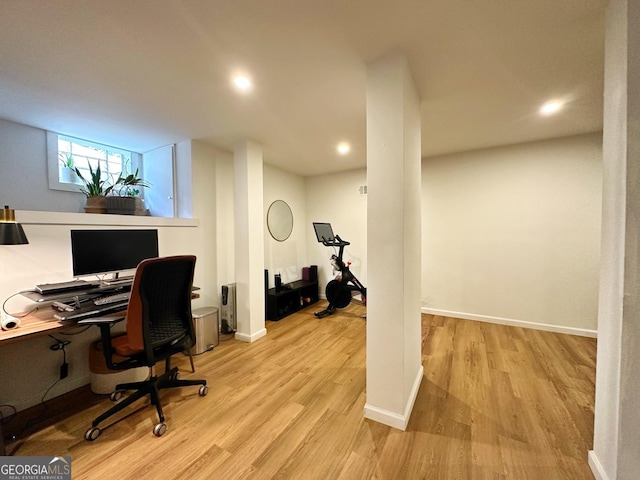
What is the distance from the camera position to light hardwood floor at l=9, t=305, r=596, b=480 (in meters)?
1.32

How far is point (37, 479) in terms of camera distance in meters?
1.29

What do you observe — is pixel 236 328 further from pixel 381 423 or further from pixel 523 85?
pixel 523 85

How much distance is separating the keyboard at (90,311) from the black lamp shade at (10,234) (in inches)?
20.2

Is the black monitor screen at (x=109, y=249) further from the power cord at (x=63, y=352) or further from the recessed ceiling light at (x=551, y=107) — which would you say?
the recessed ceiling light at (x=551, y=107)

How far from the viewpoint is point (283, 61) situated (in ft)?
5.23

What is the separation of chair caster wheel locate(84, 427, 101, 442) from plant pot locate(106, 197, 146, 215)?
1.87 metres

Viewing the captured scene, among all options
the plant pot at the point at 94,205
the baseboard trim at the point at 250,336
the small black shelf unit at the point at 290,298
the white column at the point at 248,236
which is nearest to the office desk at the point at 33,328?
the plant pot at the point at 94,205

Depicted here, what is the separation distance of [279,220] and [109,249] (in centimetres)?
251

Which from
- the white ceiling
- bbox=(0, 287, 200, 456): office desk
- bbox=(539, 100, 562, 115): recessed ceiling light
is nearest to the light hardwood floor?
bbox=(0, 287, 200, 456): office desk

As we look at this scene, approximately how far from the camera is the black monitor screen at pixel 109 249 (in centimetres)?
185

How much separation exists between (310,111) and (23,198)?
2.92 meters

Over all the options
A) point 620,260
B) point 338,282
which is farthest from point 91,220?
point 620,260

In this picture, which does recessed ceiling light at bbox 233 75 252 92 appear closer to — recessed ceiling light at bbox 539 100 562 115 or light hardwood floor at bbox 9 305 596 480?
light hardwood floor at bbox 9 305 596 480

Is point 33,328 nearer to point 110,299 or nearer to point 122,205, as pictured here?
point 110,299
